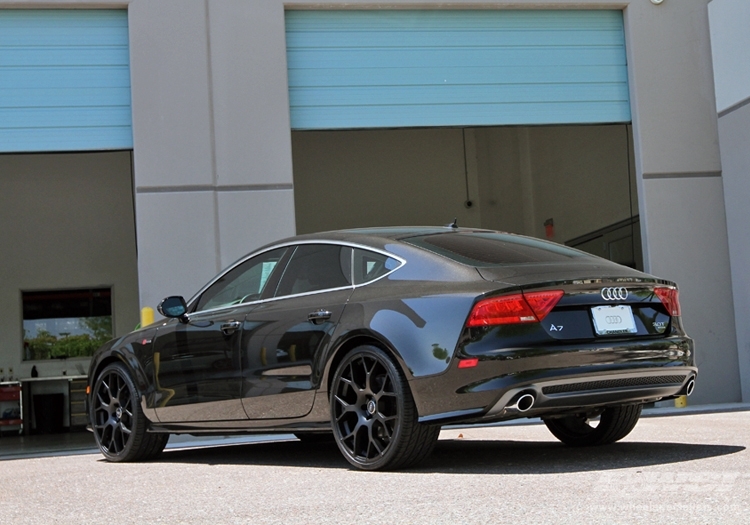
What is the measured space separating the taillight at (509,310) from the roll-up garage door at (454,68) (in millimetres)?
6781

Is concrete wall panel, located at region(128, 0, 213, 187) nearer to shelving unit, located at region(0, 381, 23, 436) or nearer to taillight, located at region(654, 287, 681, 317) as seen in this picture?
taillight, located at region(654, 287, 681, 317)

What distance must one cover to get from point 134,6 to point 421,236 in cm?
650

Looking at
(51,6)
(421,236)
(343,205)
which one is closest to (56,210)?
(343,205)

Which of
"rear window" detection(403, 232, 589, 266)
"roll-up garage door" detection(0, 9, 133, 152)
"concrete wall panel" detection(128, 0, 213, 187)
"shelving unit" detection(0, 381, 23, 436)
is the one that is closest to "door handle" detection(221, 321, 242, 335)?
"rear window" detection(403, 232, 589, 266)

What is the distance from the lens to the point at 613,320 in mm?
5312

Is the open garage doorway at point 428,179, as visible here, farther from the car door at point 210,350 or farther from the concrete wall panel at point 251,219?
the car door at point 210,350

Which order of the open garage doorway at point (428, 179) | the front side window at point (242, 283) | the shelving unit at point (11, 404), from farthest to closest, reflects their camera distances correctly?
the open garage doorway at point (428, 179), the shelving unit at point (11, 404), the front side window at point (242, 283)

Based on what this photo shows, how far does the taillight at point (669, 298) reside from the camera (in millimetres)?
5573

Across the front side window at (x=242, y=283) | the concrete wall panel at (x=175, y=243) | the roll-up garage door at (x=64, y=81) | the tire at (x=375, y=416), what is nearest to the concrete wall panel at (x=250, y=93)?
the concrete wall panel at (x=175, y=243)

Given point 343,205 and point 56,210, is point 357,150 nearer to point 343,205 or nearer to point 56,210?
point 343,205

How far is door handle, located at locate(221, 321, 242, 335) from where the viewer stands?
6527 mm

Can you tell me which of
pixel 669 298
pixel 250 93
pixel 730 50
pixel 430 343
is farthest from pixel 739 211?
pixel 430 343

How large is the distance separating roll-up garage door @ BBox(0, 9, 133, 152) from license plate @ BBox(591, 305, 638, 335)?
7185 mm

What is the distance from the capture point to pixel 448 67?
12.0 m
